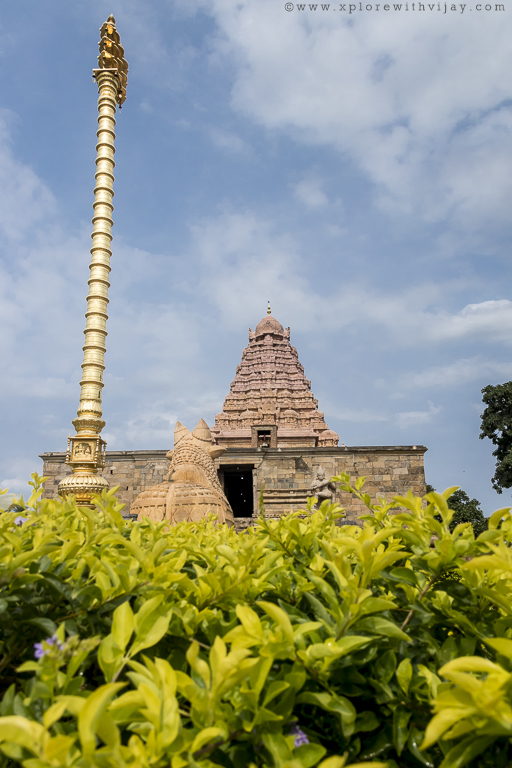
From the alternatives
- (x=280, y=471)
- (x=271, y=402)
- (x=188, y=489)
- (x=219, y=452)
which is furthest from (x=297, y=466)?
(x=271, y=402)

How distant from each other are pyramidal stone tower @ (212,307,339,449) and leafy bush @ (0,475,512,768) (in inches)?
862

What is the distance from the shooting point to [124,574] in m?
1.11

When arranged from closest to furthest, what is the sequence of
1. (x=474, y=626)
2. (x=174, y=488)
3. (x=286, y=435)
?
1. (x=474, y=626)
2. (x=174, y=488)
3. (x=286, y=435)

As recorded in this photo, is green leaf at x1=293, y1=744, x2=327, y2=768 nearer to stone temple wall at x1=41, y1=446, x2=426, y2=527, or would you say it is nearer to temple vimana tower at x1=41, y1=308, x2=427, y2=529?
temple vimana tower at x1=41, y1=308, x2=427, y2=529

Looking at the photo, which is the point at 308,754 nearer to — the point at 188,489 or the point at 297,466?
the point at 188,489

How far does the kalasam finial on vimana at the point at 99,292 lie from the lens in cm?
1076

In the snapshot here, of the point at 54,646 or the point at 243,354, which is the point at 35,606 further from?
the point at 243,354

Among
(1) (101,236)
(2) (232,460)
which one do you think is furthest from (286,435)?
(1) (101,236)

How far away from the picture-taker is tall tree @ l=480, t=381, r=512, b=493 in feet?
70.3

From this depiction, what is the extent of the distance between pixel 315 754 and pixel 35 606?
731 millimetres

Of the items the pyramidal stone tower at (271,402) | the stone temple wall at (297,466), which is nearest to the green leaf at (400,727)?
the stone temple wall at (297,466)

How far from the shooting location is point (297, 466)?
17.4 metres

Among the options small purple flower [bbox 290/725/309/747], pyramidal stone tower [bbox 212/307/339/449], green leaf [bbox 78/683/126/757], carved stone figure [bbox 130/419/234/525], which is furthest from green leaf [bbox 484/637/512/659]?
pyramidal stone tower [bbox 212/307/339/449]

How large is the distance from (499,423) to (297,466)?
428 inches
